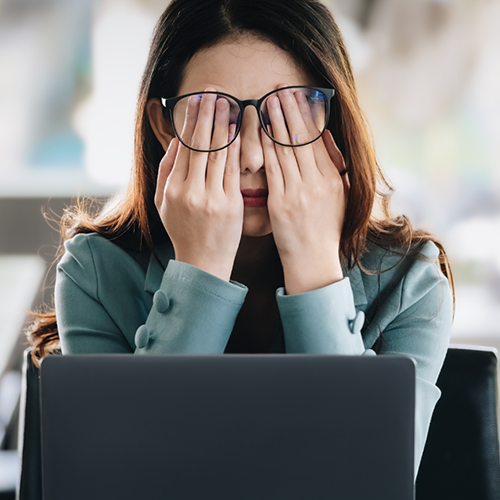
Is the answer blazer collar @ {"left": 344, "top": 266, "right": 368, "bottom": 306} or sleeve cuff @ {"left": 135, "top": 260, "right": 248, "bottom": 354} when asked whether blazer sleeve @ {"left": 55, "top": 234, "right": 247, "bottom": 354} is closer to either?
sleeve cuff @ {"left": 135, "top": 260, "right": 248, "bottom": 354}

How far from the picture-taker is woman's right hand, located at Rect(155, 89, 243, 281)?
859 mm

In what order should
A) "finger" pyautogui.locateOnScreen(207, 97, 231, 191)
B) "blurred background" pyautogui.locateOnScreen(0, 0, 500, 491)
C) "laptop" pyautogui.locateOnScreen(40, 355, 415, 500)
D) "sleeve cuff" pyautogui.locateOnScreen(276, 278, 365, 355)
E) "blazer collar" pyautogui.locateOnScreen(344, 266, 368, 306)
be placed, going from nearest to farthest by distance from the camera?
"laptop" pyautogui.locateOnScreen(40, 355, 415, 500)
"sleeve cuff" pyautogui.locateOnScreen(276, 278, 365, 355)
"finger" pyautogui.locateOnScreen(207, 97, 231, 191)
"blazer collar" pyautogui.locateOnScreen(344, 266, 368, 306)
"blurred background" pyautogui.locateOnScreen(0, 0, 500, 491)

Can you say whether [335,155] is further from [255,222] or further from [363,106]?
[363,106]

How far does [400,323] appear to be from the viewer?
0.96 meters

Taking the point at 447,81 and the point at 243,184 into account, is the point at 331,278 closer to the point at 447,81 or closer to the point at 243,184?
the point at 243,184

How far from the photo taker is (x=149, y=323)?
2.66ft

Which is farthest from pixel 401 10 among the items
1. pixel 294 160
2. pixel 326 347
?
pixel 326 347

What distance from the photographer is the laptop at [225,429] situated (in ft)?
1.40

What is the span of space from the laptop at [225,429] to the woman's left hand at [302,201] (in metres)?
0.40

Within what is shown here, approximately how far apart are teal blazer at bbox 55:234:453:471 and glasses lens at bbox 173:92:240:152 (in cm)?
22

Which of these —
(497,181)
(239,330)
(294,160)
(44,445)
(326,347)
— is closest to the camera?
(44,445)

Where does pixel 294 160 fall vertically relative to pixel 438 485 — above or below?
above

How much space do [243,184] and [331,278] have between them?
0.77ft

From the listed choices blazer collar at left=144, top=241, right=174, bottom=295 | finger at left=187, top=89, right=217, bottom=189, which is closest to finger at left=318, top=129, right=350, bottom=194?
finger at left=187, top=89, right=217, bottom=189
